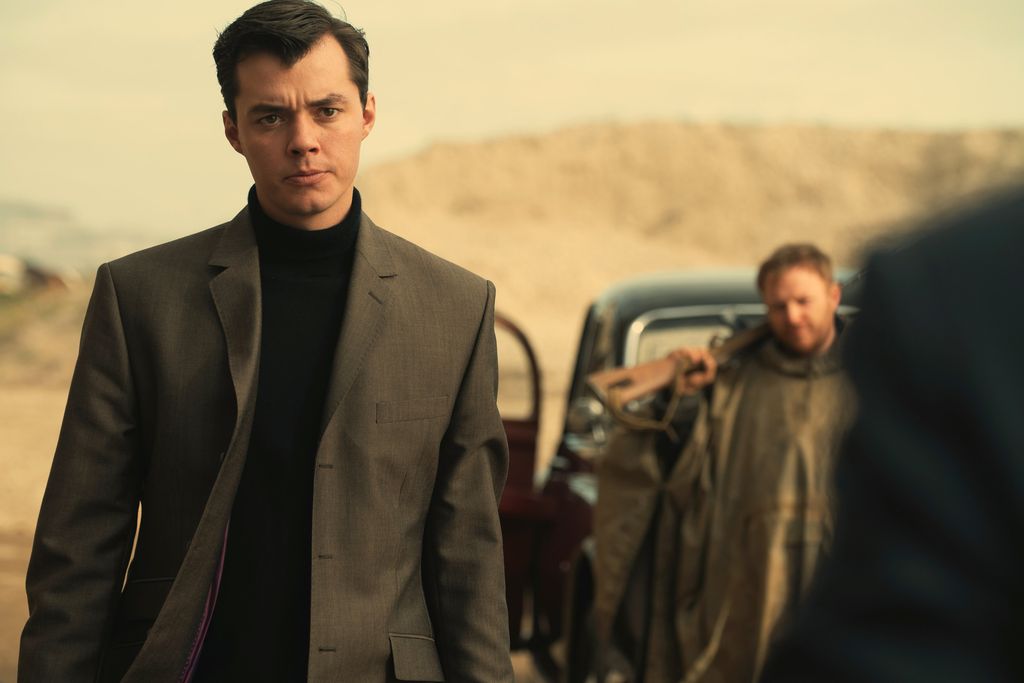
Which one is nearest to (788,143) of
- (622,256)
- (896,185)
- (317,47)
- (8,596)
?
(896,185)

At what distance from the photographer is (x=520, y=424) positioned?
21.0ft

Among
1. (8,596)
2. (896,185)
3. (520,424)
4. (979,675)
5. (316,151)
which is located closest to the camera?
(979,675)

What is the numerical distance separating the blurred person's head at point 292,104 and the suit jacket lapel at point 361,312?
0.36 feet

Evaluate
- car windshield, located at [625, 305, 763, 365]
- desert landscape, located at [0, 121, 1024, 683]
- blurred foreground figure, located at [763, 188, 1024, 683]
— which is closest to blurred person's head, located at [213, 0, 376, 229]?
blurred foreground figure, located at [763, 188, 1024, 683]

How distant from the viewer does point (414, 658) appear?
272 cm

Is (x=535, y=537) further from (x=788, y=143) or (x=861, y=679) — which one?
(x=788, y=143)

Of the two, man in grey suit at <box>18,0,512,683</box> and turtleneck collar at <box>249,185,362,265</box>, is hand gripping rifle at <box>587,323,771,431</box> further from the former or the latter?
turtleneck collar at <box>249,185,362,265</box>

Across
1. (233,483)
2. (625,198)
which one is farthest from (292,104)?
(625,198)

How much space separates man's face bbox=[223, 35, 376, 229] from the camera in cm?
273

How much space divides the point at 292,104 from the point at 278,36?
0.42 feet

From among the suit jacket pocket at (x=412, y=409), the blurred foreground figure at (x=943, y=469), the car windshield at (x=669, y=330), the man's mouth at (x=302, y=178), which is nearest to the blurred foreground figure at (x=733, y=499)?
the car windshield at (x=669, y=330)

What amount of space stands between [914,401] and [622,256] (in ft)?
182

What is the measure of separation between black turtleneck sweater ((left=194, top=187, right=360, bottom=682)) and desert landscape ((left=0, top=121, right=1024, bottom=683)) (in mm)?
30186

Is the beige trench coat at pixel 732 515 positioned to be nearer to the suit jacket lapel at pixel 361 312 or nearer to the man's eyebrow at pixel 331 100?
the suit jacket lapel at pixel 361 312
